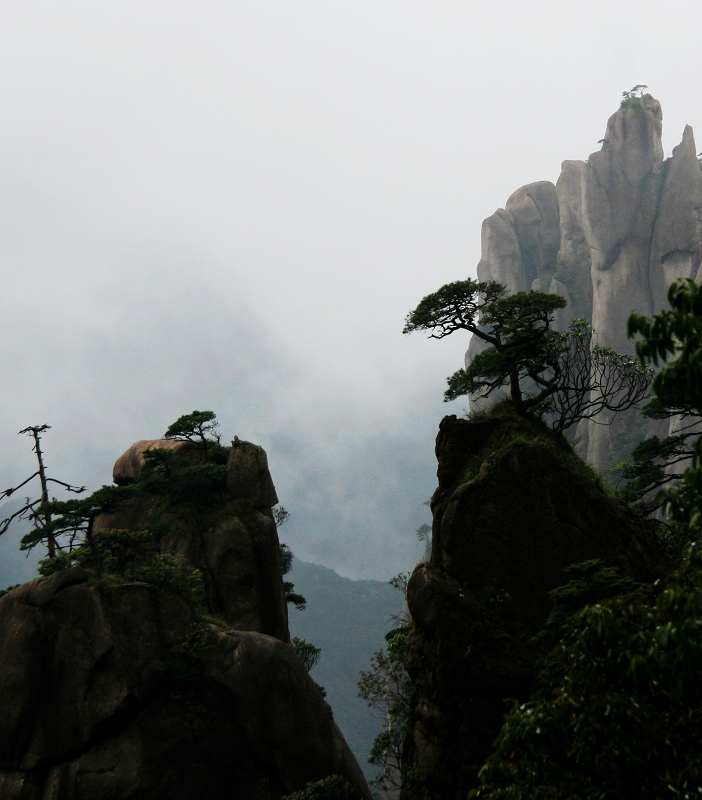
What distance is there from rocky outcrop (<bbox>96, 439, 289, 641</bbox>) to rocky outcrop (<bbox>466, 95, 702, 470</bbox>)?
42782 mm

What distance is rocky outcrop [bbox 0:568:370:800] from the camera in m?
22.2

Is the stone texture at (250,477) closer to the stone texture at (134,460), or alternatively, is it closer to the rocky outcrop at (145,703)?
the stone texture at (134,460)

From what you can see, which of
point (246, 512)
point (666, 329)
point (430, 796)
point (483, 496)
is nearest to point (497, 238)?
point (246, 512)

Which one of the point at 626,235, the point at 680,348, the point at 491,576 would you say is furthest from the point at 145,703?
the point at 626,235

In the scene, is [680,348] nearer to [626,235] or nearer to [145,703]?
[145,703]

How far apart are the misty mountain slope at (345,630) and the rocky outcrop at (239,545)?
92987 mm

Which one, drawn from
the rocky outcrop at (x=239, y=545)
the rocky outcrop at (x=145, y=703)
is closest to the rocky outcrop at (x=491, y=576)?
the rocky outcrop at (x=145, y=703)

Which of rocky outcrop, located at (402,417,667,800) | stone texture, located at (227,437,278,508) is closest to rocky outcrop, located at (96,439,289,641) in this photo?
stone texture, located at (227,437,278,508)

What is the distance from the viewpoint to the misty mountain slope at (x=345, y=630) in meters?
127

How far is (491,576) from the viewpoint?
21.5 m

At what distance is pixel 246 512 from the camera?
34.6 m

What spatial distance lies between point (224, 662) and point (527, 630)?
33.6 ft

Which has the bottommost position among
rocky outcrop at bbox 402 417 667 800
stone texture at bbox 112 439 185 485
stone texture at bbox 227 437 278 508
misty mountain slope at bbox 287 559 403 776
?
rocky outcrop at bbox 402 417 667 800

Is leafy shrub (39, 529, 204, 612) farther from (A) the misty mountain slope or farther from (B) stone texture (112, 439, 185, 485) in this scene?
(A) the misty mountain slope
